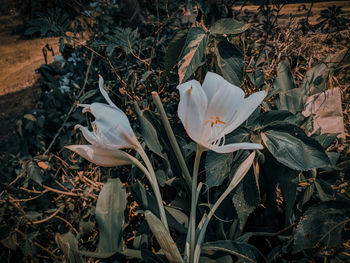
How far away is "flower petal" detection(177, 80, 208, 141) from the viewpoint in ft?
1.17

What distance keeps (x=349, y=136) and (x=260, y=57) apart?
404mm

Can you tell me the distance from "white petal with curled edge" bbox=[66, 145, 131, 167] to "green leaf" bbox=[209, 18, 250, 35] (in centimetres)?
36

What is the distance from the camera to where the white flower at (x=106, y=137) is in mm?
396

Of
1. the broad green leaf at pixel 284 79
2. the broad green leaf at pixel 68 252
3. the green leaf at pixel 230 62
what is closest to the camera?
the broad green leaf at pixel 68 252

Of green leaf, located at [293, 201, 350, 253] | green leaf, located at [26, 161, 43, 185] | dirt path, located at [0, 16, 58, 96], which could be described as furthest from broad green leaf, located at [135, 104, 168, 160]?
dirt path, located at [0, 16, 58, 96]

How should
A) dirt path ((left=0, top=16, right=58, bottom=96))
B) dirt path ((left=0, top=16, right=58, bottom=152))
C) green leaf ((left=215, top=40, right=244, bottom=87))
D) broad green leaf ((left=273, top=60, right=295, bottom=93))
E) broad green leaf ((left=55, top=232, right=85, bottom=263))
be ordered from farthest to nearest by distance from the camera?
dirt path ((left=0, top=16, right=58, bottom=96)) < dirt path ((left=0, top=16, right=58, bottom=152)) < broad green leaf ((left=273, top=60, right=295, bottom=93)) < green leaf ((left=215, top=40, right=244, bottom=87)) < broad green leaf ((left=55, top=232, right=85, bottom=263))

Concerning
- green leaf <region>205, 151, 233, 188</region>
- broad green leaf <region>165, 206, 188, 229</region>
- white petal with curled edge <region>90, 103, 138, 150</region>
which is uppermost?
white petal with curled edge <region>90, 103, 138, 150</region>

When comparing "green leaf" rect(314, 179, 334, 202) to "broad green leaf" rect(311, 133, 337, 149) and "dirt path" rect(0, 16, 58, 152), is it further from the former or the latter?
"dirt path" rect(0, 16, 58, 152)

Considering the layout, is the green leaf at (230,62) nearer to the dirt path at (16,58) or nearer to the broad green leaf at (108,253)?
the broad green leaf at (108,253)

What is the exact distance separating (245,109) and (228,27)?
0.26 metres

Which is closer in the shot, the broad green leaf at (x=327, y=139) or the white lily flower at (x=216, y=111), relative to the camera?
the white lily flower at (x=216, y=111)

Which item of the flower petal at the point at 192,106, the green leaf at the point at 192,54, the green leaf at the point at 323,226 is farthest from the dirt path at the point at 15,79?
the green leaf at the point at 323,226

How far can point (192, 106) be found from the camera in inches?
14.2

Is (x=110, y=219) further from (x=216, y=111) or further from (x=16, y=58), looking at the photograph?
(x=16, y=58)
